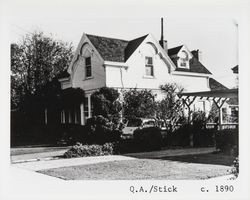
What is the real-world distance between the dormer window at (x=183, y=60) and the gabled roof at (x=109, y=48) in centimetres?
333

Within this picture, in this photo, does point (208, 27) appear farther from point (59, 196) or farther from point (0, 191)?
point (0, 191)

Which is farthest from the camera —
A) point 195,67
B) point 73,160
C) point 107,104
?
point 195,67

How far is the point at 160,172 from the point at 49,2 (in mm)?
4081

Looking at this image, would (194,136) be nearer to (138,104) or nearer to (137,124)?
(137,124)

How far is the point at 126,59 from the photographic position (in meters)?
15.5

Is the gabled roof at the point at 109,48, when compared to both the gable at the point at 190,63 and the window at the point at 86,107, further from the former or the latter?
the gable at the point at 190,63

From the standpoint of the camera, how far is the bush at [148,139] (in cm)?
1194

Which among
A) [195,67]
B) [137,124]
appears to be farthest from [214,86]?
[137,124]

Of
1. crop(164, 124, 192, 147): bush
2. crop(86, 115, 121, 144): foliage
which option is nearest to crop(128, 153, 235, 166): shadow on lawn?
crop(86, 115, 121, 144): foliage

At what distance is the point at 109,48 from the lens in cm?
1530

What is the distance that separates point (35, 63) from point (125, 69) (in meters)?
3.85

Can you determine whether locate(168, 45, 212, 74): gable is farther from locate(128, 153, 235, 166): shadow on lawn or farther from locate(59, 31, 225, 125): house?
locate(128, 153, 235, 166): shadow on lawn

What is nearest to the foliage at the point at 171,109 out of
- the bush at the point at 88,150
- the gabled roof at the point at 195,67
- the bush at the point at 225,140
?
the gabled roof at the point at 195,67

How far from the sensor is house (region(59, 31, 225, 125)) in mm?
15250
